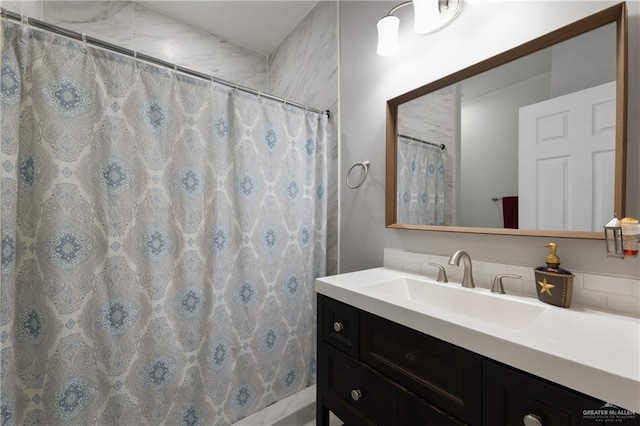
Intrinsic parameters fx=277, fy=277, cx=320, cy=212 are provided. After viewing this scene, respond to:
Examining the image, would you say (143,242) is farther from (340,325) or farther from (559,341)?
(559,341)

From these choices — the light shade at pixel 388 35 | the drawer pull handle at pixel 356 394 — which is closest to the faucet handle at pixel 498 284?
the drawer pull handle at pixel 356 394

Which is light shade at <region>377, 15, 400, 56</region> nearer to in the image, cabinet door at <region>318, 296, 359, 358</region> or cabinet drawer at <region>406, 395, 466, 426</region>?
cabinet door at <region>318, 296, 359, 358</region>

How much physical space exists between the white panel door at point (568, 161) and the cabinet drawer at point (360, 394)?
727 millimetres

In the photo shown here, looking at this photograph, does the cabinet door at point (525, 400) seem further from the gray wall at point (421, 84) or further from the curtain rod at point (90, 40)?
the curtain rod at point (90, 40)

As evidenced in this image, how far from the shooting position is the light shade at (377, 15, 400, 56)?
1.29 metres

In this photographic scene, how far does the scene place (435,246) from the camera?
4.07ft

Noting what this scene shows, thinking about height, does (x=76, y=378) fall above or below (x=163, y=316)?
below

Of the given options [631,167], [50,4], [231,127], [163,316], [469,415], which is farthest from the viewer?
[50,4]

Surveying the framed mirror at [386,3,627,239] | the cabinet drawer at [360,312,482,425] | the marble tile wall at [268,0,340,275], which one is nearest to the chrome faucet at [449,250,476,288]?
the framed mirror at [386,3,627,239]

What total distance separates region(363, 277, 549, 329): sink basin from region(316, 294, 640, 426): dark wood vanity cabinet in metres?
0.12

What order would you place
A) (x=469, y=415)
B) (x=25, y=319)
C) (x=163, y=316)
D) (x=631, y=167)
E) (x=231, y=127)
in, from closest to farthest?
(x=469, y=415)
(x=631, y=167)
(x=25, y=319)
(x=163, y=316)
(x=231, y=127)

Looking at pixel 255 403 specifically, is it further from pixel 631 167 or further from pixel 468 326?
pixel 631 167

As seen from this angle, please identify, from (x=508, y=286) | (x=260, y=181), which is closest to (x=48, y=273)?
(x=260, y=181)

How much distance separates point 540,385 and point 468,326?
0.16 meters
